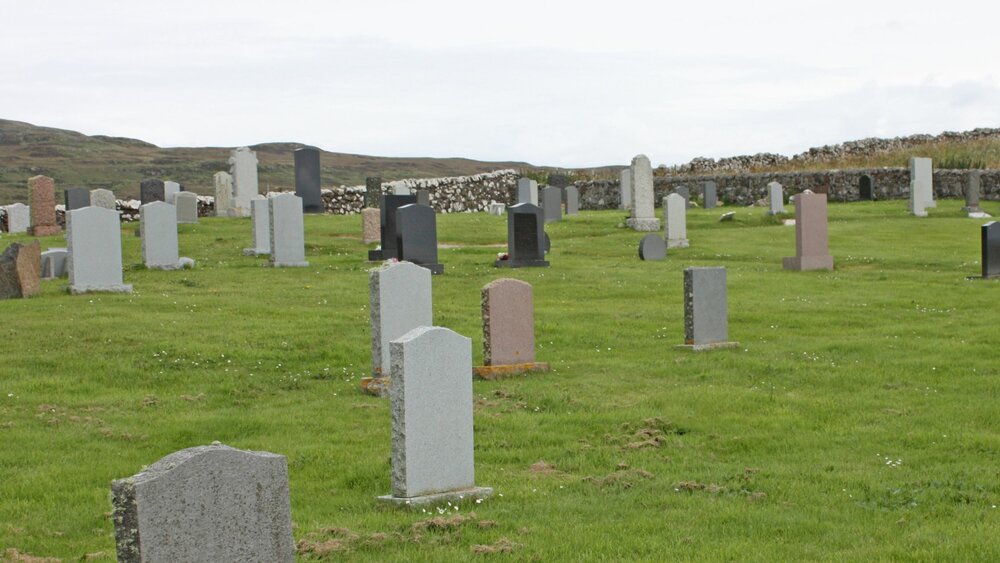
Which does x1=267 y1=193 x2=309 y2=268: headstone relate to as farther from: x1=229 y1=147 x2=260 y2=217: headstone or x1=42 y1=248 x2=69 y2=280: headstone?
x1=229 y1=147 x2=260 y2=217: headstone

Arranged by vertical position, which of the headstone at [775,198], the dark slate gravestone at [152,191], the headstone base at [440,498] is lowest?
the headstone base at [440,498]

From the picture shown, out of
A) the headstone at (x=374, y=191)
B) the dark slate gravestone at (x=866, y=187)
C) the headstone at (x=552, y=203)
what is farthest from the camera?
the dark slate gravestone at (x=866, y=187)

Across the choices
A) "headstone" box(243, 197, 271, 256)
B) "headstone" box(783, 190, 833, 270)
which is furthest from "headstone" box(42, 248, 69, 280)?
"headstone" box(783, 190, 833, 270)

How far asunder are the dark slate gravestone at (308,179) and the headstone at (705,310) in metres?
25.7

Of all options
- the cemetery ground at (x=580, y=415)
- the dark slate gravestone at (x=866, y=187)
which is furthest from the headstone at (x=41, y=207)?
the dark slate gravestone at (x=866, y=187)

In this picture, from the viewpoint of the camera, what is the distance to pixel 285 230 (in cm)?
2564

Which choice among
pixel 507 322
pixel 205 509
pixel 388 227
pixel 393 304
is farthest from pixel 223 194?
pixel 205 509

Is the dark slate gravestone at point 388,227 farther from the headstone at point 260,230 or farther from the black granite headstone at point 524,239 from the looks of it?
the headstone at point 260,230

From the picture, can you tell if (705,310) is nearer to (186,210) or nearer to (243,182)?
(186,210)

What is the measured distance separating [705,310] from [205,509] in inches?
442

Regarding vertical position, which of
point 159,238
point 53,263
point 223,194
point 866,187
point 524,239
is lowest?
point 53,263

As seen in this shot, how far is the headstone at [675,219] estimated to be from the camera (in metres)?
29.4

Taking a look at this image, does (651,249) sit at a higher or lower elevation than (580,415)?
higher

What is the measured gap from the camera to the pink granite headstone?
556 inches
